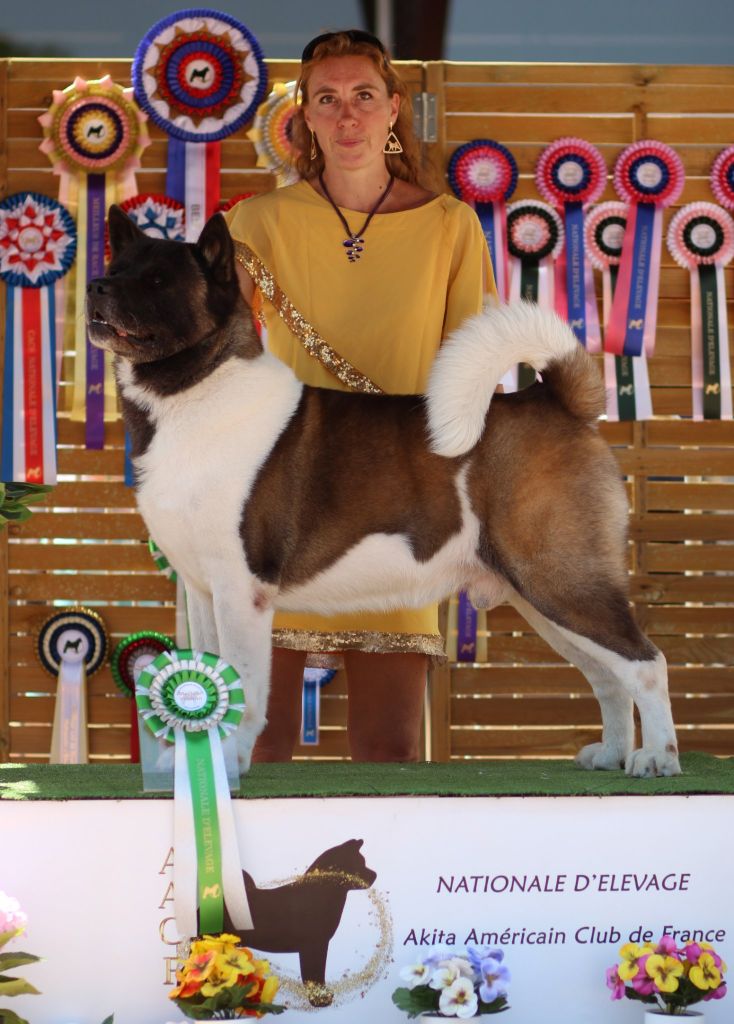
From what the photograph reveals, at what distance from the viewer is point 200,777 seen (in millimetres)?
2250

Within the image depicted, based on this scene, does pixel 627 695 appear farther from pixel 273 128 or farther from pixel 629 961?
pixel 273 128

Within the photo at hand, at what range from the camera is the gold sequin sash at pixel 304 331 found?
3.41 m

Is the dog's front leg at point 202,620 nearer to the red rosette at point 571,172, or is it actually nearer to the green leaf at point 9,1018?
the green leaf at point 9,1018

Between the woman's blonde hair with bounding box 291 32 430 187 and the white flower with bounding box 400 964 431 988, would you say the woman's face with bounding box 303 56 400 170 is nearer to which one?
the woman's blonde hair with bounding box 291 32 430 187

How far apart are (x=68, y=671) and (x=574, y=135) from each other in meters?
3.40

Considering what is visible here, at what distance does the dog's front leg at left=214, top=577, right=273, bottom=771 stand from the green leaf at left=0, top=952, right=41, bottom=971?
0.81 meters

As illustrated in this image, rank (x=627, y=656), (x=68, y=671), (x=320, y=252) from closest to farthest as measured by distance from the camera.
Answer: (x=627, y=656)
(x=320, y=252)
(x=68, y=671)

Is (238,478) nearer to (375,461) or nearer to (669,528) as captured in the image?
(375,461)

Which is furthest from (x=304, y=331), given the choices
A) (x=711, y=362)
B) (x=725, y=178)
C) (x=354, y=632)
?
(x=725, y=178)

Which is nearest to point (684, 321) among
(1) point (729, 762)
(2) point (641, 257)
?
(2) point (641, 257)

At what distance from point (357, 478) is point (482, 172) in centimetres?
308

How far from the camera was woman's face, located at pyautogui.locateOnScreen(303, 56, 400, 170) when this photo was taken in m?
3.35

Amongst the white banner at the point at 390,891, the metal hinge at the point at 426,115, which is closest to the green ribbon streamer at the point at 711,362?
the metal hinge at the point at 426,115

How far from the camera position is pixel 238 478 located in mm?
2828
